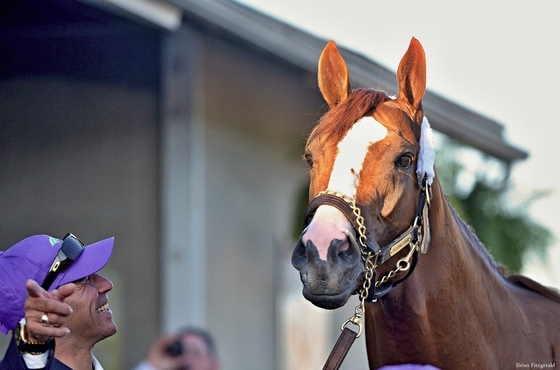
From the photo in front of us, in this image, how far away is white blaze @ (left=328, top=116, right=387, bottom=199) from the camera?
3057mm

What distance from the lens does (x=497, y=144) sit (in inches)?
410

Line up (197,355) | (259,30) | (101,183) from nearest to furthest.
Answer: (197,355)
(259,30)
(101,183)

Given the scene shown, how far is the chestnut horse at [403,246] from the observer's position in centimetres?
298

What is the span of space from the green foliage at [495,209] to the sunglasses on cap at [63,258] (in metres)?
7.58

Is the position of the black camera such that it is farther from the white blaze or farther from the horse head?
the white blaze

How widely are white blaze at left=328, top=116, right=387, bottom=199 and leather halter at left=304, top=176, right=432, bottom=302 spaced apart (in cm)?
6

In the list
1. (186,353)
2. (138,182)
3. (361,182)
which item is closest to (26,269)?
(361,182)

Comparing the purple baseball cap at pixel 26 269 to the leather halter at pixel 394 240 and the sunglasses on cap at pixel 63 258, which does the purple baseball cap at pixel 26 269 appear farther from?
the leather halter at pixel 394 240

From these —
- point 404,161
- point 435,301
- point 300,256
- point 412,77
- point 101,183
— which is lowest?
point 435,301

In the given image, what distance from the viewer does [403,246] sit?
3133 millimetres

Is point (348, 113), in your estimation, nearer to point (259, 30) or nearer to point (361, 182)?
point (361, 182)

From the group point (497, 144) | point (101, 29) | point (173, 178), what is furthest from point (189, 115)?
point (497, 144)

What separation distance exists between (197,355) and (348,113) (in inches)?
111

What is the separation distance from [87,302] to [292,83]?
662 centimetres
